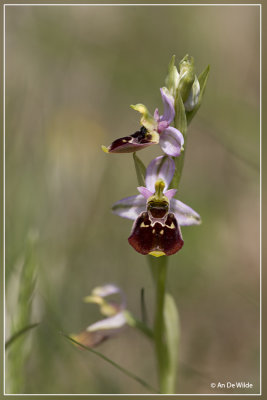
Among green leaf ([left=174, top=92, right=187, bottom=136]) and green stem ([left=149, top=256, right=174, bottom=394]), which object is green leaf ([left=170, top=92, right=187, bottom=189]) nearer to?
green leaf ([left=174, top=92, right=187, bottom=136])

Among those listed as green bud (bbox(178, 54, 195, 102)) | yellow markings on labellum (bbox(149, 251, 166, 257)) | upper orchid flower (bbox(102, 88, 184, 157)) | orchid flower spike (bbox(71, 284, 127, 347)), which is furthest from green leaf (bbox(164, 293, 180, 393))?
green bud (bbox(178, 54, 195, 102))

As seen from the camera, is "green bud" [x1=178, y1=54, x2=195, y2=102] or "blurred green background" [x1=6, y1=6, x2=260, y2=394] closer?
"green bud" [x1=178, y1=54, x2=195, y2=102]

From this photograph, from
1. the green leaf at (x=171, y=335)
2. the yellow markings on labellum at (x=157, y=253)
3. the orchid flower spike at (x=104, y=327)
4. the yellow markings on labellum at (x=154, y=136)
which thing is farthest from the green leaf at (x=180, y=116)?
the orchid flower spike at (x=104, y=327)

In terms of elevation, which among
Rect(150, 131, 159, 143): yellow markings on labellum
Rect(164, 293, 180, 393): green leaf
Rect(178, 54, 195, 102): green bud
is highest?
Rect(178, 54, 195, 102): green bud

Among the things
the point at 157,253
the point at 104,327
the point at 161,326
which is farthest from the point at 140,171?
the point at 104,327

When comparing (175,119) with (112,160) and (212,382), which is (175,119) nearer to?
(212,382)

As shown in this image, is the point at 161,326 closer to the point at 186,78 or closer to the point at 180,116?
the point at 180,116
